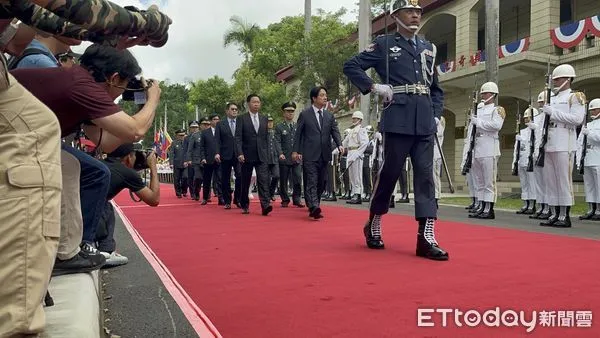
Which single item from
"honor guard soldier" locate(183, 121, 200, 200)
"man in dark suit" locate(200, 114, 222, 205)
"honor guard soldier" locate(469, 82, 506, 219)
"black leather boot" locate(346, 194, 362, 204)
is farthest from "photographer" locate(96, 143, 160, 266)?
"honor guard soldier" locate(183, 121, 200, 200)

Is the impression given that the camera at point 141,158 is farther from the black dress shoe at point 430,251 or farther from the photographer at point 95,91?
the black dress shoe at point 430,251

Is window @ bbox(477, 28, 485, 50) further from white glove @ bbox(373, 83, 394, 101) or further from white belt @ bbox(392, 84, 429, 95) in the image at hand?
white glove @ bbox(373, 83, 394, 101)

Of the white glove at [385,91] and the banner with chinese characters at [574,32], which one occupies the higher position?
the banner with chinese characters at [574,32]

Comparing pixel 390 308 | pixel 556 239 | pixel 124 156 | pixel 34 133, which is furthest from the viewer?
pixel 556 239

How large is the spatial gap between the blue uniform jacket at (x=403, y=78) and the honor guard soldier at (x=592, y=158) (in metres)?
4.93

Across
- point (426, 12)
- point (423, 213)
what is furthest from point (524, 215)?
point (426, 12)

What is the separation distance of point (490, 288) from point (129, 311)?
1.81m

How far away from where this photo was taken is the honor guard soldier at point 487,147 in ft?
25.5

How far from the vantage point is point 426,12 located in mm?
19047

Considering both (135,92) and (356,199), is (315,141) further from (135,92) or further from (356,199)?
(135,92)

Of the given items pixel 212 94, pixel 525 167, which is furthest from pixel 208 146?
pixel 212 94

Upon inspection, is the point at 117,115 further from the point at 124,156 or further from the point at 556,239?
the point at 556,239

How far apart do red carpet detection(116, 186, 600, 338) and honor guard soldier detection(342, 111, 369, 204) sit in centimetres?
599

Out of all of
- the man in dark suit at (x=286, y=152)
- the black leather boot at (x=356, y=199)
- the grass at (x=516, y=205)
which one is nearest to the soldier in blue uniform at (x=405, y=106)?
the man in dark suit at (x=286, y=152)
